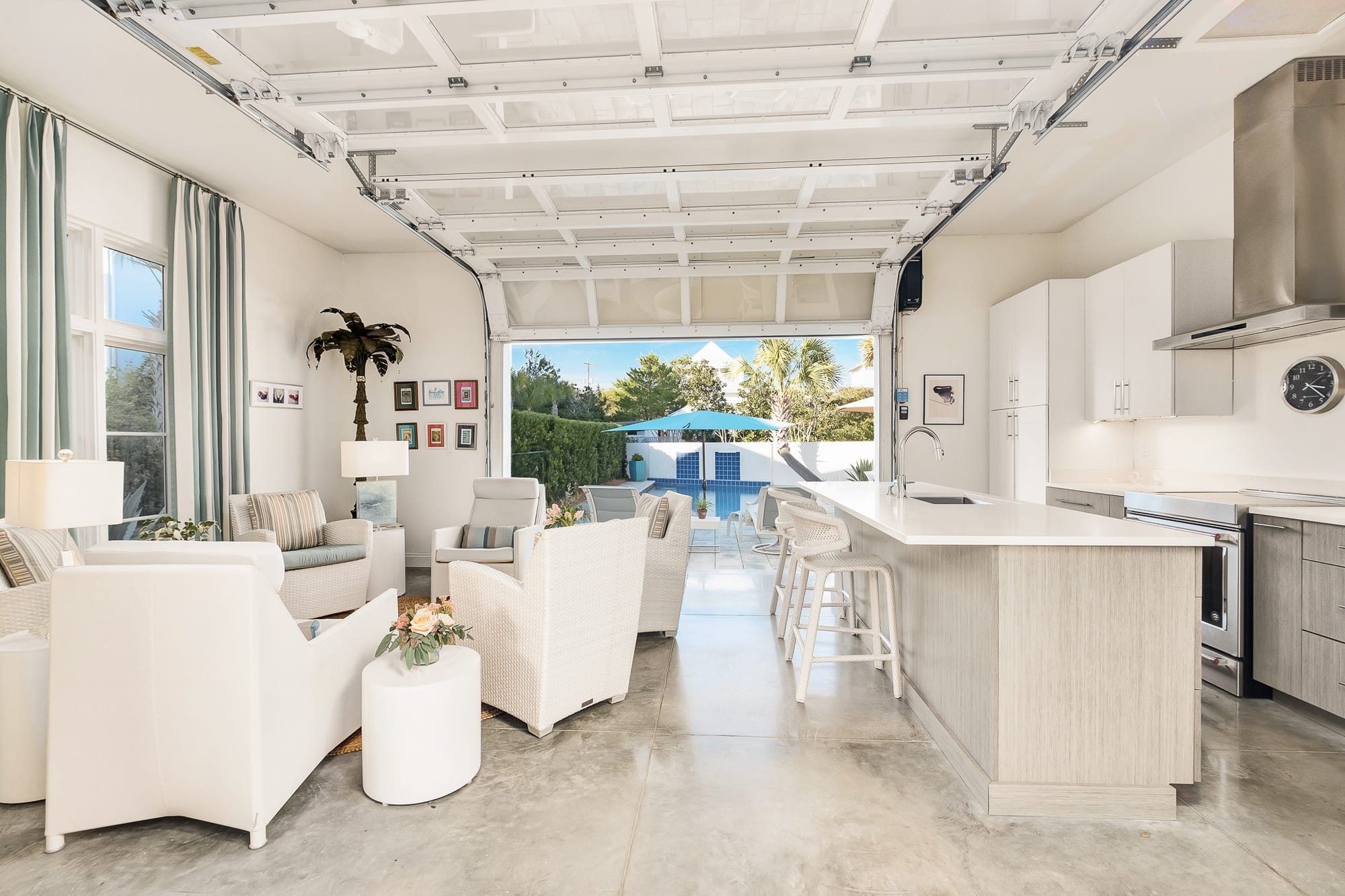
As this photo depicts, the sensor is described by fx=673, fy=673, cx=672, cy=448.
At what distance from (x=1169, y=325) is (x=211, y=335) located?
6136 mm

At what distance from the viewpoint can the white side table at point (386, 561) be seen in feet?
16.2

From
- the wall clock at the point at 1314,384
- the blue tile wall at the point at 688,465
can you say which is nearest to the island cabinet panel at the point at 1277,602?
the wall clock at the point at 1314,384

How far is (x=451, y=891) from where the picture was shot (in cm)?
175

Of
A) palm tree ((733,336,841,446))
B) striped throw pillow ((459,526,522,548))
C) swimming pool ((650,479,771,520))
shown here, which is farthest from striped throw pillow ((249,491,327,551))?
palm tree ((733,336,841,446))

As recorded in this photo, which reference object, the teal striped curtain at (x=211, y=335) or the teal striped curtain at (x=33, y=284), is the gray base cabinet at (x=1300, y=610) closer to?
the teal striped curtain at (x=33, y=284)

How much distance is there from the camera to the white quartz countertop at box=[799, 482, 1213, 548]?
6.80 feet

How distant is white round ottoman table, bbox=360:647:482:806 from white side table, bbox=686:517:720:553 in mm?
4859

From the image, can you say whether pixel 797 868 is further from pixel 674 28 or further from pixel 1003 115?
pixel 1003 115

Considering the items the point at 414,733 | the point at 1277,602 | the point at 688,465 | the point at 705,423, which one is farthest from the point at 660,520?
the point at 688,465

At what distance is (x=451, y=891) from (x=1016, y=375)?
5.24 metres

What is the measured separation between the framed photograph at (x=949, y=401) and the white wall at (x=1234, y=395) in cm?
137

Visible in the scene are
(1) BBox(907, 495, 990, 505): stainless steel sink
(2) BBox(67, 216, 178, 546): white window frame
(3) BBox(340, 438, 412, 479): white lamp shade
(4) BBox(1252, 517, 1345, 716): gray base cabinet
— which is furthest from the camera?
(3) BBox(340, 438, 412, 479): white lamp shade

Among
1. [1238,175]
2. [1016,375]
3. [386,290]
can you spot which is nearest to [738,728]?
[1238,175]

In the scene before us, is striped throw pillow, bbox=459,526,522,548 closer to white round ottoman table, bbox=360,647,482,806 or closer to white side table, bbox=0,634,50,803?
white round ottoman table, bbox=360,647,482,806
